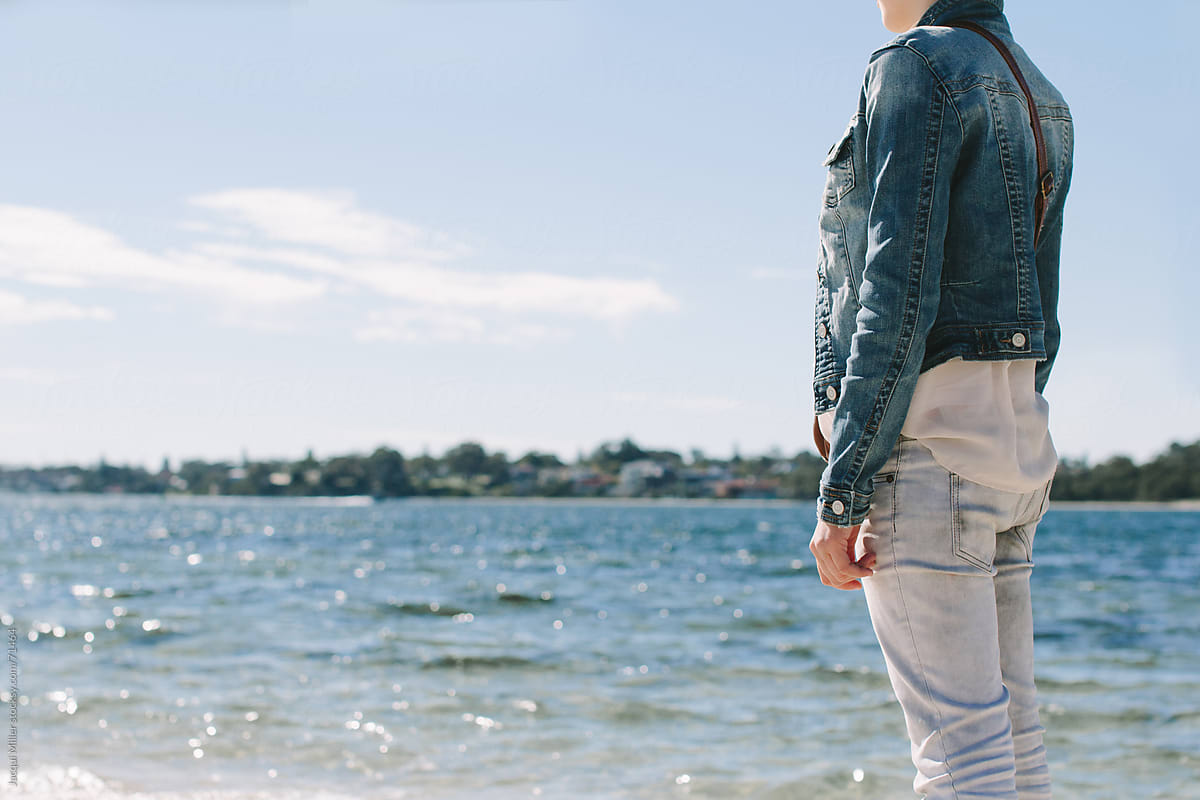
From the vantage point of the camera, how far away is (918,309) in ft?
5.24

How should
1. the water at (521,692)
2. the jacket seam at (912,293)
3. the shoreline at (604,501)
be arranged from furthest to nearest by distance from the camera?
the shoreline at (604,501) → the water at (521,692) → the jacket seam at (912,293)

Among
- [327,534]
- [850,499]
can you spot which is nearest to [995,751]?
[850,499]

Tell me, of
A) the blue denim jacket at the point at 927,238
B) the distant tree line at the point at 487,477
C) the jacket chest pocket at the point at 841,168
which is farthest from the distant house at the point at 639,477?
the blue denim jacket at the point at 927,238

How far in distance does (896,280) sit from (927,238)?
0.08 m

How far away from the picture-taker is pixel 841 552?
1679 millimetres

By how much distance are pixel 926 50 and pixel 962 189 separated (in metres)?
0.23

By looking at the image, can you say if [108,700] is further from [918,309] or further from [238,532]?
[238,532]

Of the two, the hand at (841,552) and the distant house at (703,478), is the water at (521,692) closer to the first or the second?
the hand at (841,552)

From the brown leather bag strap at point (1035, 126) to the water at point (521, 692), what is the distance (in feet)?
12.2

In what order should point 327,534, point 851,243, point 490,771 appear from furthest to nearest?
point 327,534, point 490,771, point 851,243

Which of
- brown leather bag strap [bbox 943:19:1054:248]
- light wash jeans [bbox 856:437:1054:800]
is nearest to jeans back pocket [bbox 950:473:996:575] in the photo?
light wash jeans [bbox 856:437:1054:800]

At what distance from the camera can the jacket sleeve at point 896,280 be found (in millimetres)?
1599

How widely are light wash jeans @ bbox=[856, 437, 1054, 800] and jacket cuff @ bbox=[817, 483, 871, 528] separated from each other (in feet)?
0.10

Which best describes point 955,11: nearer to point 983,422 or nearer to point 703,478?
point 983,422
